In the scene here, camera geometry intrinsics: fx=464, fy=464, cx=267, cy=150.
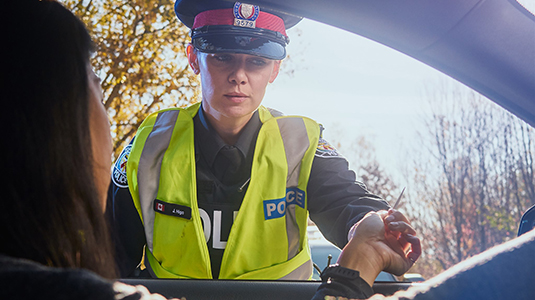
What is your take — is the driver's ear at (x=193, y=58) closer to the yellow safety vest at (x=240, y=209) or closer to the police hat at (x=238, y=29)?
the police hat at (x=238, y=29)

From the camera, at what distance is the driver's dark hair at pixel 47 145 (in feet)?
2.29

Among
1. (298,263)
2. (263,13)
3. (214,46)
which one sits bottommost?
(298,263)

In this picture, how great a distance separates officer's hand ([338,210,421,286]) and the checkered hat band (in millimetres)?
973

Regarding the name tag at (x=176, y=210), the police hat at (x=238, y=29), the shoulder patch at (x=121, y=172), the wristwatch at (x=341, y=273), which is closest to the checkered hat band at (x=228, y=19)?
the police hat at (x=238, y=29)

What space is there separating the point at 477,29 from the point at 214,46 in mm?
1129

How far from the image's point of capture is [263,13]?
183 centimetres

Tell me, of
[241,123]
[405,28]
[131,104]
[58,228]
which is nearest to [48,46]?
[58,228]

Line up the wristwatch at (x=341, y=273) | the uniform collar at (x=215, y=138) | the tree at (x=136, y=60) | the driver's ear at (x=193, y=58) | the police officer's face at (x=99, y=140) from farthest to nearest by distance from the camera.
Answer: the tree at (x=136, y=60)
the driver's ear at (x=193, y=58)
the uniform collar at (x=215, y=138)
the wristwatch at (x=341, y=273)
the police officer's face at (x=99, y=140)

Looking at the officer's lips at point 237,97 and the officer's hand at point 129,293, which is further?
the officer's lips at point 237,97

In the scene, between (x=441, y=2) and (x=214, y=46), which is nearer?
(x=441, y=2)

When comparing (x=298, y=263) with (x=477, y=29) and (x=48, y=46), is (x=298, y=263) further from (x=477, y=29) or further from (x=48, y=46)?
(x=48, y=46)

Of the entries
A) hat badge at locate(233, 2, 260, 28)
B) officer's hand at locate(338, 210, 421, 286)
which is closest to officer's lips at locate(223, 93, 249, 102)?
hat badge at locate(233, 2, 260, 28)

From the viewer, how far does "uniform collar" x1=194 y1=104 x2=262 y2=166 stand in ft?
6.27

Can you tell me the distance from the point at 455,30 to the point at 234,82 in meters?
1.06
